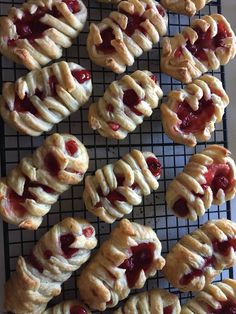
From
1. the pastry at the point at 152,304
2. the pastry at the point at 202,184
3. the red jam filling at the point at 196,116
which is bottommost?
the pastry at the point at 152,304

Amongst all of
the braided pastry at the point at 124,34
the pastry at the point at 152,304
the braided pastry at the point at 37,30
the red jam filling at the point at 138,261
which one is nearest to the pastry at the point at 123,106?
the braided pastry at the point at 124,34

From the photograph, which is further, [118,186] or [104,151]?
[104,151]

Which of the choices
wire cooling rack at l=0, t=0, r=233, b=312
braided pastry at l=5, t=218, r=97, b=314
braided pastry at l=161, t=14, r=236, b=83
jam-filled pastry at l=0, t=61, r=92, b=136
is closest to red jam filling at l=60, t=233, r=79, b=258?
braided pastry at l=5, t=218, r=97, b=314

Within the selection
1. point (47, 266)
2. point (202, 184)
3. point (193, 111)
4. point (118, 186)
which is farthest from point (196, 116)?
point (47, 266)

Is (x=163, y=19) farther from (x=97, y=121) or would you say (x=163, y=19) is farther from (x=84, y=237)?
(x=84, y=237)

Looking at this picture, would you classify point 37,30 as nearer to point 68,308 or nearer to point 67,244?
point 67,244

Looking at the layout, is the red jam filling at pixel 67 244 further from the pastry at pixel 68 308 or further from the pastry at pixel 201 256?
the pastry at pixel 201 256

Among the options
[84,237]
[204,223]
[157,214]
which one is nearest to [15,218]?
[84,237]
